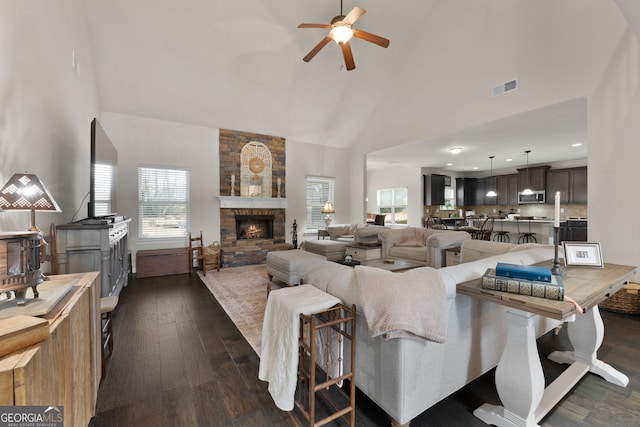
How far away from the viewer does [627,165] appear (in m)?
3.16

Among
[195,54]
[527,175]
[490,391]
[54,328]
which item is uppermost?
[195,54]

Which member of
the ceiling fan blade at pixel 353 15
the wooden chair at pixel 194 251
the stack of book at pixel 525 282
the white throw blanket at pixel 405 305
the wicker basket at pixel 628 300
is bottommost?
the wicker basket at pixel 628 300

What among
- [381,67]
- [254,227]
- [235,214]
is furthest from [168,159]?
[381,67]

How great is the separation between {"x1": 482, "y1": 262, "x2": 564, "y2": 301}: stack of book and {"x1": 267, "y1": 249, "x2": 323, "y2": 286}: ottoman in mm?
1907

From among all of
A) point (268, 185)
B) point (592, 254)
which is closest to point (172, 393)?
point (592, 254)

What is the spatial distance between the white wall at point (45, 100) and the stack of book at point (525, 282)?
3.01m

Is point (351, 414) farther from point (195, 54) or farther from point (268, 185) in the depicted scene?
point (268, 185)

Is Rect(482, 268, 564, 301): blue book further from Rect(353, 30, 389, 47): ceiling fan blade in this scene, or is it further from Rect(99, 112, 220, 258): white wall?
Rect(99, 112, 220, 258): white wall

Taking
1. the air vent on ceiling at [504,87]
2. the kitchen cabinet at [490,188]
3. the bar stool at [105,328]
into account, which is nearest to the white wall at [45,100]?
the bar stool at [105,328]

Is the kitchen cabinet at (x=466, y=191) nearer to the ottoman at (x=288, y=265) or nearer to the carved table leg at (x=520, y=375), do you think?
the ottoman at (x=288, y=265)

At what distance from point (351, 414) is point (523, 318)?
1067 mm

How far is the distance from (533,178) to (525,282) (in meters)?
8.75

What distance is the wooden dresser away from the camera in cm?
68

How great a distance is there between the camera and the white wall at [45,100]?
5.74ft
